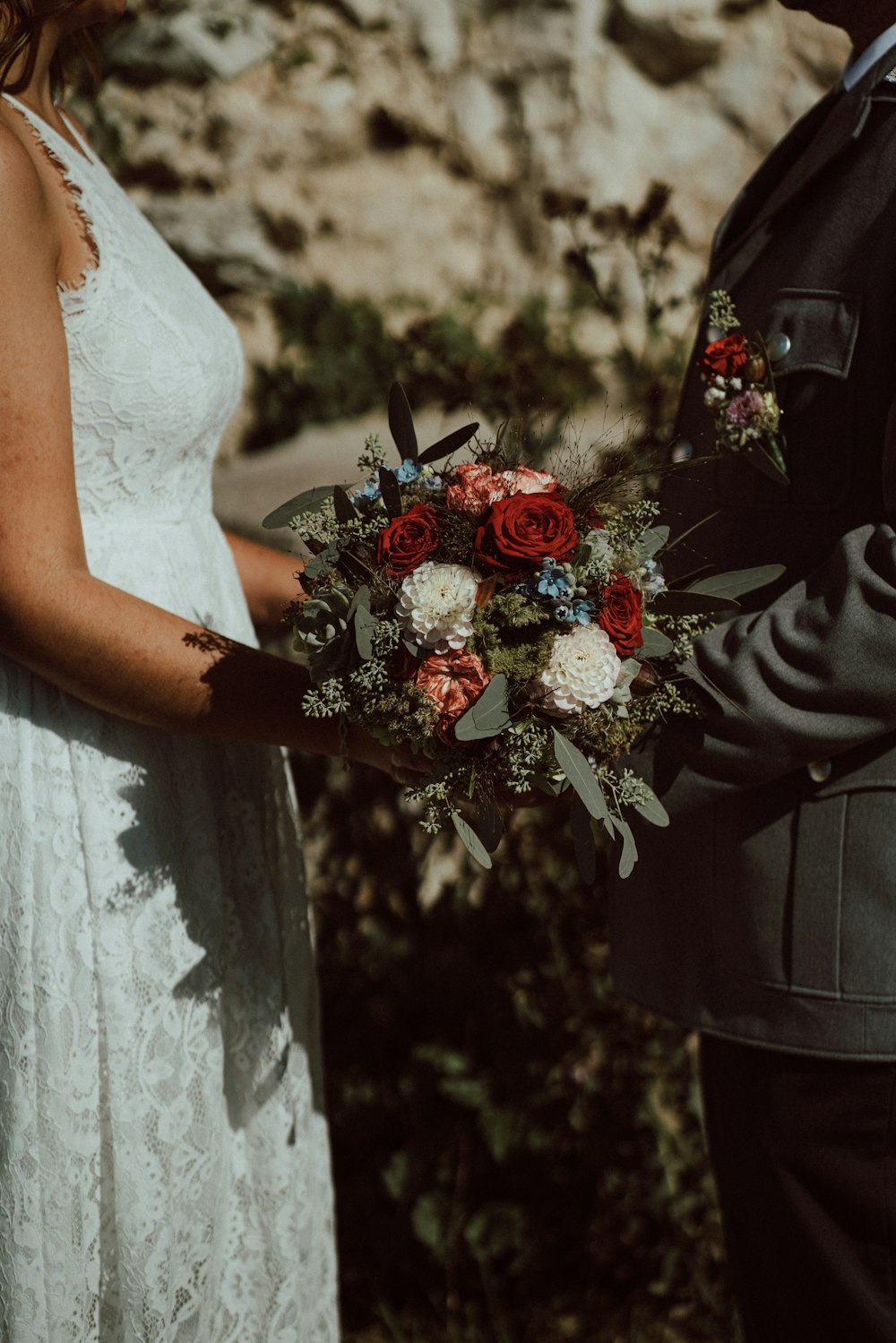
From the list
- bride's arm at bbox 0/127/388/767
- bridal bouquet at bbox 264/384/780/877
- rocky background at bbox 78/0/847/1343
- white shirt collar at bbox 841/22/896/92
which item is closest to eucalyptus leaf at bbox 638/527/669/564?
bridal bouquet at bbox 264/384/780/877

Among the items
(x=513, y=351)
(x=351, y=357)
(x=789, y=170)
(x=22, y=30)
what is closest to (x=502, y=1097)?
(x=513, y=351)

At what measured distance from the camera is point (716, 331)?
5.28 feet

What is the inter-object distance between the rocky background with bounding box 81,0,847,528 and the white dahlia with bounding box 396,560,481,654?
2.39 meters

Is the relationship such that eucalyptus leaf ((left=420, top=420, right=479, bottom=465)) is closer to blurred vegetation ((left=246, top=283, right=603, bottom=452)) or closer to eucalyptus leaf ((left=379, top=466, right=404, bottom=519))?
eucalyptus leaf ((left=379, top=466, right=404, bottom=519))

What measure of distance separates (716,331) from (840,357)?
24 cm

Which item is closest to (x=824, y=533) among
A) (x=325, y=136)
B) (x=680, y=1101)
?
(x=680, y=1101)

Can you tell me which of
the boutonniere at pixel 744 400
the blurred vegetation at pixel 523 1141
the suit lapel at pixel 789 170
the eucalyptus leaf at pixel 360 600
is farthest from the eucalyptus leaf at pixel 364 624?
the blurred vegetation at pixel 523 1141

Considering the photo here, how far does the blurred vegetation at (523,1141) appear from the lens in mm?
2707

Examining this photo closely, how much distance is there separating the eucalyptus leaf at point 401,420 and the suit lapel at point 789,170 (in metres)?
0.60

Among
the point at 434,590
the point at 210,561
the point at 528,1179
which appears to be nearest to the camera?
the point at 434,590

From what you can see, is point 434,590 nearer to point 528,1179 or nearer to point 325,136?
point 528,1179

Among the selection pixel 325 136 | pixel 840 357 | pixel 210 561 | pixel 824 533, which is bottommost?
pixel 824 533

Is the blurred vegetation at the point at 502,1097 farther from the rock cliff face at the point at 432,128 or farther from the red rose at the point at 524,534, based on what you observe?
the red rose at the point at 524,534

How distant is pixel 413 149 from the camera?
397cm
